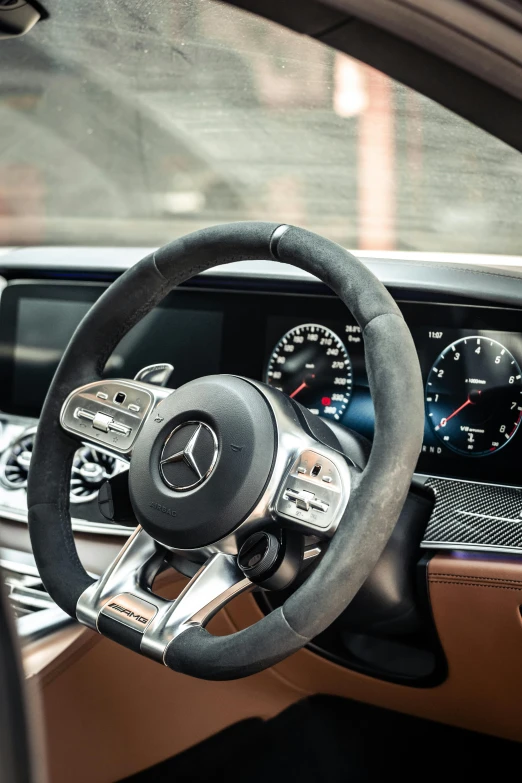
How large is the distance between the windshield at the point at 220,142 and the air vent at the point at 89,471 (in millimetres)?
638

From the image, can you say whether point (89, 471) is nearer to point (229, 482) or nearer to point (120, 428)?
point (120, 428)

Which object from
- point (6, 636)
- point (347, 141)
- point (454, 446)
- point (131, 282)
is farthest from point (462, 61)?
point (347, 141)

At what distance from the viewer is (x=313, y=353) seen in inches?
67.2

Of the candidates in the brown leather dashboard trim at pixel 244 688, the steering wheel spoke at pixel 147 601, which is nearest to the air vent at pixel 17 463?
the brown leather dashboard trim at pixel 244 688

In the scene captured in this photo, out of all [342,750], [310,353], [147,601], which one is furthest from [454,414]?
[342,750]

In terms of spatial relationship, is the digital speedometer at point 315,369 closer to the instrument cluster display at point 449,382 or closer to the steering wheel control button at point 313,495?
the instrument cluster display at point 449,382

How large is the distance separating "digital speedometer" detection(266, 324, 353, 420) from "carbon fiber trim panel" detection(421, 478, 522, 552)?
271 millimetres

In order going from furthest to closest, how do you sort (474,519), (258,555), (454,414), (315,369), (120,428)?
(315,369) → (454,414) → (474,519) → (120,428) → (258,555)

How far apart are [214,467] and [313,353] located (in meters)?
0.70

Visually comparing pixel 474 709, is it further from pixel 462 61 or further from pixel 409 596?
pixel 462 61

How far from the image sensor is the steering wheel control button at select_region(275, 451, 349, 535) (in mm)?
985

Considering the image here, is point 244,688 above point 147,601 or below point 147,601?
below

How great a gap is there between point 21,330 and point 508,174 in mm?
1180

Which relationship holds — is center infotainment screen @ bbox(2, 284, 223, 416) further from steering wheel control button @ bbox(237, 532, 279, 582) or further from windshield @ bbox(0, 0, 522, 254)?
steering wheel control button @ bbox(237, 532, 279, 582)
